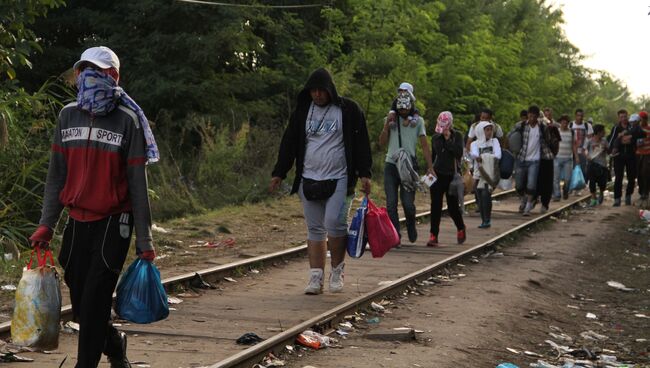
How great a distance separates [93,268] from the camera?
607cm

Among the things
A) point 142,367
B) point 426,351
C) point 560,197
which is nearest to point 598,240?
point 560,197

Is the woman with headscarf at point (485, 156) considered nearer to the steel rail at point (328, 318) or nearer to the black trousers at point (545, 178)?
the steel rail at point (328, 318)

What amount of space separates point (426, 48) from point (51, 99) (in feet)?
68.4

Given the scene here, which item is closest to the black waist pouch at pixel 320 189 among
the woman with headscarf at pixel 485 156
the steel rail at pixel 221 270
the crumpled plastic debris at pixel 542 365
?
the steel rail at pixel 221 270

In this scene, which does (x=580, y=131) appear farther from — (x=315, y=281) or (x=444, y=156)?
(x=315, y=281)

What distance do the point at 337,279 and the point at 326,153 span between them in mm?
1333

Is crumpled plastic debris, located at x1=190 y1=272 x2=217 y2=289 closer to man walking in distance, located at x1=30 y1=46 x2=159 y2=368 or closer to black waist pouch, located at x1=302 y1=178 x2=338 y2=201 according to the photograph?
black waist pouch, located at x1=302 y1=178 x2=338 y2=201

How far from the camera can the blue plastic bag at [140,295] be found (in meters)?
6.28

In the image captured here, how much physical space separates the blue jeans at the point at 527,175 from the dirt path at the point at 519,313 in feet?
10.2

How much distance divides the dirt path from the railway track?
30 centimetres

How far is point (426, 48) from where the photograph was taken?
33094 millimetres

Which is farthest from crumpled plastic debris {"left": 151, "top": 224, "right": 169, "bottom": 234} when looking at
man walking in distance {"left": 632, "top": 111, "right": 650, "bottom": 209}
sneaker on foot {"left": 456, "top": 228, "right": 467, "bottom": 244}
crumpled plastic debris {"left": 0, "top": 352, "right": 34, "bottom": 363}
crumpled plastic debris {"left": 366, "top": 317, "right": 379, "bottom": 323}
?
man walking in distance {"left": 632, "top": 111, "right": 650, "bottom": 209}

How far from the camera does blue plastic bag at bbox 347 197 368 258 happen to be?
10383mm

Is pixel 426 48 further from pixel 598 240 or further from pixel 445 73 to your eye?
pixel 598 240
